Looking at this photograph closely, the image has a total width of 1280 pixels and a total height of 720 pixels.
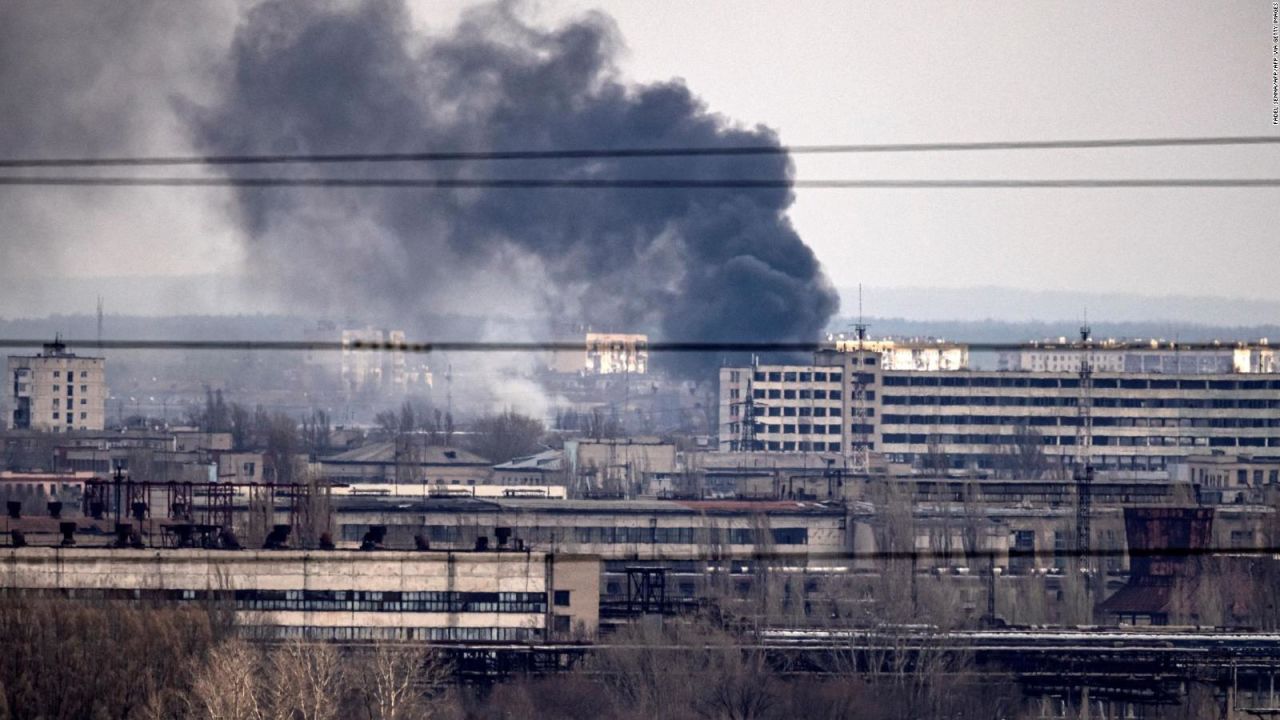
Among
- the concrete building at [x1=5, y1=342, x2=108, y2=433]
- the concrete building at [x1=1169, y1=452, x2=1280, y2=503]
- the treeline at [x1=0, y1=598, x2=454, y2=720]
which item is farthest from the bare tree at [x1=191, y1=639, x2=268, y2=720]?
the concrete building at [x1=5, y1=342, x2=108, y2=433]

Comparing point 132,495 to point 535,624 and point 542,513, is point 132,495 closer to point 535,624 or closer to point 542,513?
point 542,513

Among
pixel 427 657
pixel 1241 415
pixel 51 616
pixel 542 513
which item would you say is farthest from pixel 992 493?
pixel 51 616

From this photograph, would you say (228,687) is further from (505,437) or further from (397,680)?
(505,437)

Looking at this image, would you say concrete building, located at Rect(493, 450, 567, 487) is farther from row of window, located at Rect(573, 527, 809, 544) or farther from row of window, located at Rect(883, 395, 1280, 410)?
row of window, located at Rect(883, 395, 1280, 410)

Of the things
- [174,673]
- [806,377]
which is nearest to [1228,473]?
[806,377]

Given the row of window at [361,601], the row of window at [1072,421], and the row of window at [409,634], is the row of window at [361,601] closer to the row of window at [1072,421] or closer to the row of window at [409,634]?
the row of window at [409,634]

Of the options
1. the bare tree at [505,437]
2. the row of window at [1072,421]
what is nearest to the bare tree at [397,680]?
the bare tree at [505,437]
